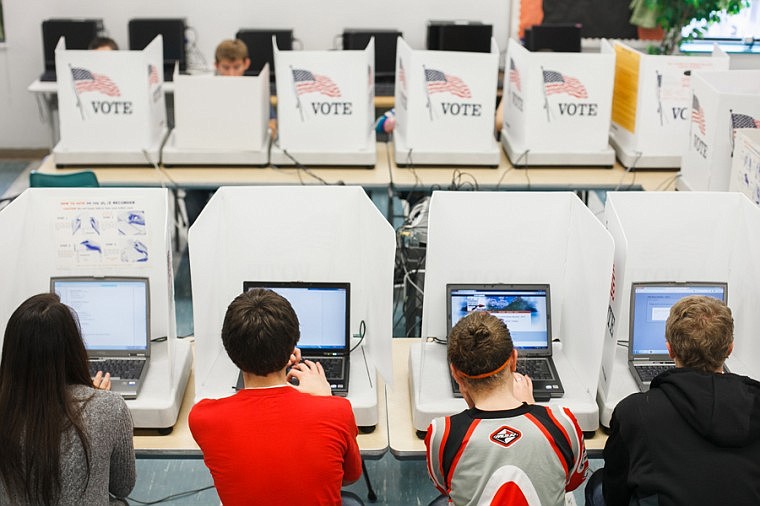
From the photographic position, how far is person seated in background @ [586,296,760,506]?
1.87m

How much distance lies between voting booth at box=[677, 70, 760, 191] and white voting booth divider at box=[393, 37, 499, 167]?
909mm

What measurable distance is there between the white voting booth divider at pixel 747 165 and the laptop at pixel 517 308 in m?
0.99

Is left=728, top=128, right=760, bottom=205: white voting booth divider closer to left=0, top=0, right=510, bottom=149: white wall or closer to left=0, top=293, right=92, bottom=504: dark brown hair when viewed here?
left=0, top=293, right=92, bottom=504: dark brown hair

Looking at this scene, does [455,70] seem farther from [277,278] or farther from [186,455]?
[186,455]

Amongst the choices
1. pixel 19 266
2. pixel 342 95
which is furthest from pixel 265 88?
pixel 19 266

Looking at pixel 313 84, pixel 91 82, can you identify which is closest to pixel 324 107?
pixel 313 84

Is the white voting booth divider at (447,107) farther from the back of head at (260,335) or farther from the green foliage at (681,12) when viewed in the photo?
the green foliage at (681,12)

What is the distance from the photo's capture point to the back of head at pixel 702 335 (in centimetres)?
201

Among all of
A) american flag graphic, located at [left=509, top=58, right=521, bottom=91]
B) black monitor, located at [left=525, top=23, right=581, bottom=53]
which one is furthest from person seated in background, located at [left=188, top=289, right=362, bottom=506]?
black monitor, located at [left=525, top=23, right=581, bottom=53]

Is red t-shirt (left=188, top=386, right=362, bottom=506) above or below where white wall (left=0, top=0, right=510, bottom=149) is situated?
below

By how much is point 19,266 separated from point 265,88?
1.99 m

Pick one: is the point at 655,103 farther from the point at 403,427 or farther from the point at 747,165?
the point at 403,427

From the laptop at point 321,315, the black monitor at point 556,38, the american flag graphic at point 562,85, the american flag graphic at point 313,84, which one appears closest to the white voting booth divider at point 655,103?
the american flag graphic at point 562,85

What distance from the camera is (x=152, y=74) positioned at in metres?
4.30
